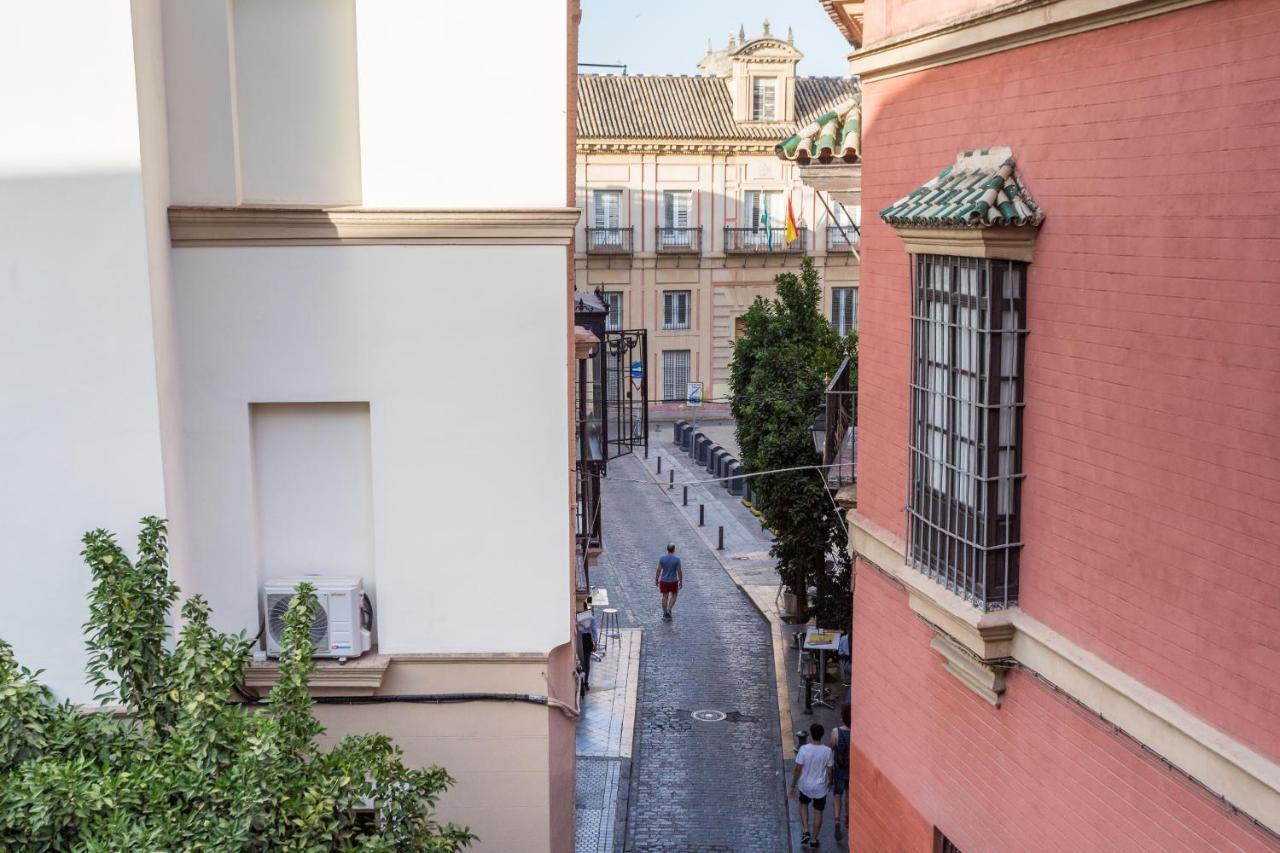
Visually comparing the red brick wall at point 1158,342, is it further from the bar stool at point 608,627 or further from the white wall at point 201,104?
the bar stool at point 608,627

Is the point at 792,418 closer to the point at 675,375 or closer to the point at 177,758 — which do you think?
the point at 177,758

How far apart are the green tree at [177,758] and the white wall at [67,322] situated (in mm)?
830

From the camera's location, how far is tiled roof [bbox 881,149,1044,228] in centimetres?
783

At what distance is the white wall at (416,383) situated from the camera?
900 centimetres

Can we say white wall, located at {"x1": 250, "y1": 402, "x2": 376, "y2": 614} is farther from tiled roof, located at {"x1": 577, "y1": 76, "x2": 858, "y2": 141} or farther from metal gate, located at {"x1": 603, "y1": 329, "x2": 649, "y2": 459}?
tiled roof, located at {"x1": 577, "y1": 76, "x2": 858, "y2": 141}

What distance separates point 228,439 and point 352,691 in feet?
6.10

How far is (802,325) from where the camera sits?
1978 cm

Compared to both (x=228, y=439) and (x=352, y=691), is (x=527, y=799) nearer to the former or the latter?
(x=352, y=691)

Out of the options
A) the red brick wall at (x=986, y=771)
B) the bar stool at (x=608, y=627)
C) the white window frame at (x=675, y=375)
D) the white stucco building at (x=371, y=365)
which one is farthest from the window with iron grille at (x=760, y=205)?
the white stucco building at (x=371, y=365)

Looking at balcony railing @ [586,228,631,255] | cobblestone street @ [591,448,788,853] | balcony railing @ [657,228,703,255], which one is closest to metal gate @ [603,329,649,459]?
cobblestone street @ [591,448,788,853]

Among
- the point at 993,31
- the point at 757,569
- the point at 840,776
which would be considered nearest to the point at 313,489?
the point at 993,31

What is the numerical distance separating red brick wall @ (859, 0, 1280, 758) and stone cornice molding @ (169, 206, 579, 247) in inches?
110

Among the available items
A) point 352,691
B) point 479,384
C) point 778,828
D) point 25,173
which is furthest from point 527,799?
point 778,828

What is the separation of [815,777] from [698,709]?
4219 mm
